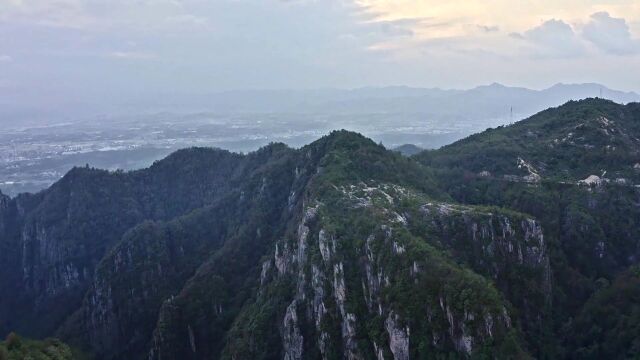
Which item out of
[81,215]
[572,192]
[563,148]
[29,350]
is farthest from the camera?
[81,215]

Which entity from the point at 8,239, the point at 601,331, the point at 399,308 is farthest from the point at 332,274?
the point at 8,239

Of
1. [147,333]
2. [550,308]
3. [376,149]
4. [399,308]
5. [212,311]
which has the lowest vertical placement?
[147,333]

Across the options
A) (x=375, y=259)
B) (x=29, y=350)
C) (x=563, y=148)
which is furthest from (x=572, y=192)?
(x=29, y=350)

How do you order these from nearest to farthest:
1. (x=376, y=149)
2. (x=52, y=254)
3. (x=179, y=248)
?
(x=376, y=149), (x=179, y=248), (x=52, y=254)

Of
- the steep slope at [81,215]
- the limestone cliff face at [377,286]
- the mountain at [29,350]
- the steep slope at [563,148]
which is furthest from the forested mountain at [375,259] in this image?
the mountain at [29,350]

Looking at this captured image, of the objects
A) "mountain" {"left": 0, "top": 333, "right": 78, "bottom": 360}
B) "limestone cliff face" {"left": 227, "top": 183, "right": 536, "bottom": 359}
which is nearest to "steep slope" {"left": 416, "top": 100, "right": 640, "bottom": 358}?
"limestone cliff face" {"left": 227, "top": 183, "right": 536, "bottom": 359}

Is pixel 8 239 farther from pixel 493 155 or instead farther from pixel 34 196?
pixel 493 155

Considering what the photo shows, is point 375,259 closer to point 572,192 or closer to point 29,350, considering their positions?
point 29,350
